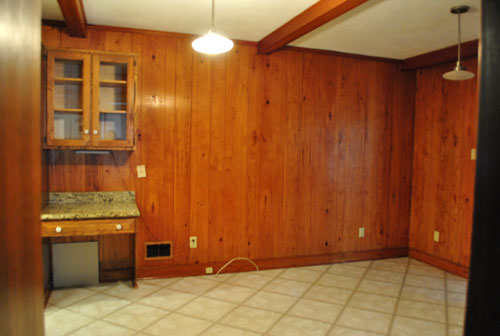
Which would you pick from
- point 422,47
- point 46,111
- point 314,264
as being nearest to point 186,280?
point 314,264

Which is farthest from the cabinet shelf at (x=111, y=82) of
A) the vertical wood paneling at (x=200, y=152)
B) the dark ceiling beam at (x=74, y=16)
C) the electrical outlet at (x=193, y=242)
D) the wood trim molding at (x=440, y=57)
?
the wood trim molding at (x=440, y=57)

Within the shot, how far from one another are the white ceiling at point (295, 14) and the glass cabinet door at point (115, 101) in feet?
1.36

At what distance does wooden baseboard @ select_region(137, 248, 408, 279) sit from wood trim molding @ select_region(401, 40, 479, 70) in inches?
91.3

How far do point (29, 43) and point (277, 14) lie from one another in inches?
105

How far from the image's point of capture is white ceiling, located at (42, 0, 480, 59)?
2750 millimetres

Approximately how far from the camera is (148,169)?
346 cm

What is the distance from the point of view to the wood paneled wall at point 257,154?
3.43 m

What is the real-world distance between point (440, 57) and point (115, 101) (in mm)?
3523

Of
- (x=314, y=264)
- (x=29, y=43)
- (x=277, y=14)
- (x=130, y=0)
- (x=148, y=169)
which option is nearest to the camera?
(x=29, y=43)

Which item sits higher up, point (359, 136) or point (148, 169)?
point (359, 136)

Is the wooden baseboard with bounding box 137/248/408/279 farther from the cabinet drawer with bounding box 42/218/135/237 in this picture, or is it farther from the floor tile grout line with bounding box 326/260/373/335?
the cabinet drawer with bounding box 42/218/135/237

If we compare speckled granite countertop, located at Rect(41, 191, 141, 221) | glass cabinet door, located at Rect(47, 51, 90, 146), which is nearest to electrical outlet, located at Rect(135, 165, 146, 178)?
speckled granite countertop, located at Rect(41, 191, 141, 221)

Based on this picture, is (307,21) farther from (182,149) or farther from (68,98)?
(68,98)

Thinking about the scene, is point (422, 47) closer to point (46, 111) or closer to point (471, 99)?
point (471, 99)
